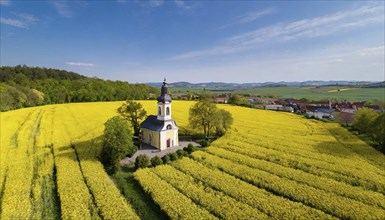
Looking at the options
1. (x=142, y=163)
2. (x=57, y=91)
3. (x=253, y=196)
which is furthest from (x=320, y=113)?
(x=57, y=91)

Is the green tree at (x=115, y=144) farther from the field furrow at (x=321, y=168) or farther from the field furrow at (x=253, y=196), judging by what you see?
the field furrow at (x=321, y=168)

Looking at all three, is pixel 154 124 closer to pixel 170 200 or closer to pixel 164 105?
pixel 164 105

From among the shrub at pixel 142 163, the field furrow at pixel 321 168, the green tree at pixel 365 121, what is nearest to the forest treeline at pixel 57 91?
the shrub at pixel 142 163

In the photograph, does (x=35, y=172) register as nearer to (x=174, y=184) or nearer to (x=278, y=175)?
(x=174, y=184)

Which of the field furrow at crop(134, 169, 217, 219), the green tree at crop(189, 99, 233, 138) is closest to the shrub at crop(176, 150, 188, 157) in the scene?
the field furrow at crop(134, 169, 217, 219)

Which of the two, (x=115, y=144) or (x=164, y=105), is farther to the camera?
(x=164, y=105)

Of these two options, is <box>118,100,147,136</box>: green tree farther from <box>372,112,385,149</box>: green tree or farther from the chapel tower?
<box>372,112,385,149</box>: green tree
